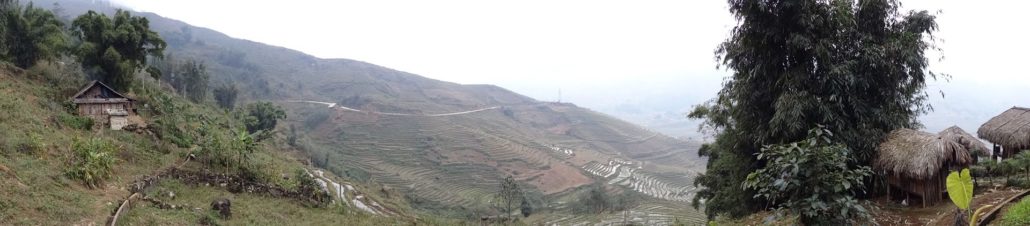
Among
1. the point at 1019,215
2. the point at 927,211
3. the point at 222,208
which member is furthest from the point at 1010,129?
the point at 222,208

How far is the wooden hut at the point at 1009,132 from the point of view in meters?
11.6

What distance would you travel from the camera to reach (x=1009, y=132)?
1200cm

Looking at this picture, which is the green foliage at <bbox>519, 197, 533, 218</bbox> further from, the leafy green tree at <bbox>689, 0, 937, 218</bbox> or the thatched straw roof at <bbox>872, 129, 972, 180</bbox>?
the thatched straw roof at <bbox>872, 129, 972, 180</bbox>

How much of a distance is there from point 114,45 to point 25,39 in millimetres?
5924

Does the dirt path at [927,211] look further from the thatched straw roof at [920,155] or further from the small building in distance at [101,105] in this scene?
the small building in distance at [101,105]

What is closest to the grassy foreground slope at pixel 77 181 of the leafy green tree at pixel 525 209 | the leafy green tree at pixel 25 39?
the leafy green tree at pixel 25 39

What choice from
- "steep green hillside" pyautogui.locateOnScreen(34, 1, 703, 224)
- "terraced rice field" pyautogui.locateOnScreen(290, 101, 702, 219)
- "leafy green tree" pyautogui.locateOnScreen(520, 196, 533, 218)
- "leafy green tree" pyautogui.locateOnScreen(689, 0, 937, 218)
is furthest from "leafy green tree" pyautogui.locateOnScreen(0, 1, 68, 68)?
"leafy green tree" pyautogui.locateOnScreen(520, 196, 533, 218)

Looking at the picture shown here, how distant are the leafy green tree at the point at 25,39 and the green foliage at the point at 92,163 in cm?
1464

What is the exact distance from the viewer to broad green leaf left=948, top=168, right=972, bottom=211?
17.8 feet

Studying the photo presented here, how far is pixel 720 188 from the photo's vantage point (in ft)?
52.4

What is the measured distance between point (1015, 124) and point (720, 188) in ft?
22.7

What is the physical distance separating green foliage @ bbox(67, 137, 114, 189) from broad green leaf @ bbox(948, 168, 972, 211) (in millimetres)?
16251

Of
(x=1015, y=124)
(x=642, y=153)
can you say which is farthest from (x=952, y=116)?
(x=1015, y=124)

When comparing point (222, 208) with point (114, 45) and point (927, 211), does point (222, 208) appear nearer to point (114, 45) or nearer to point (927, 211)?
point (114, 45)
